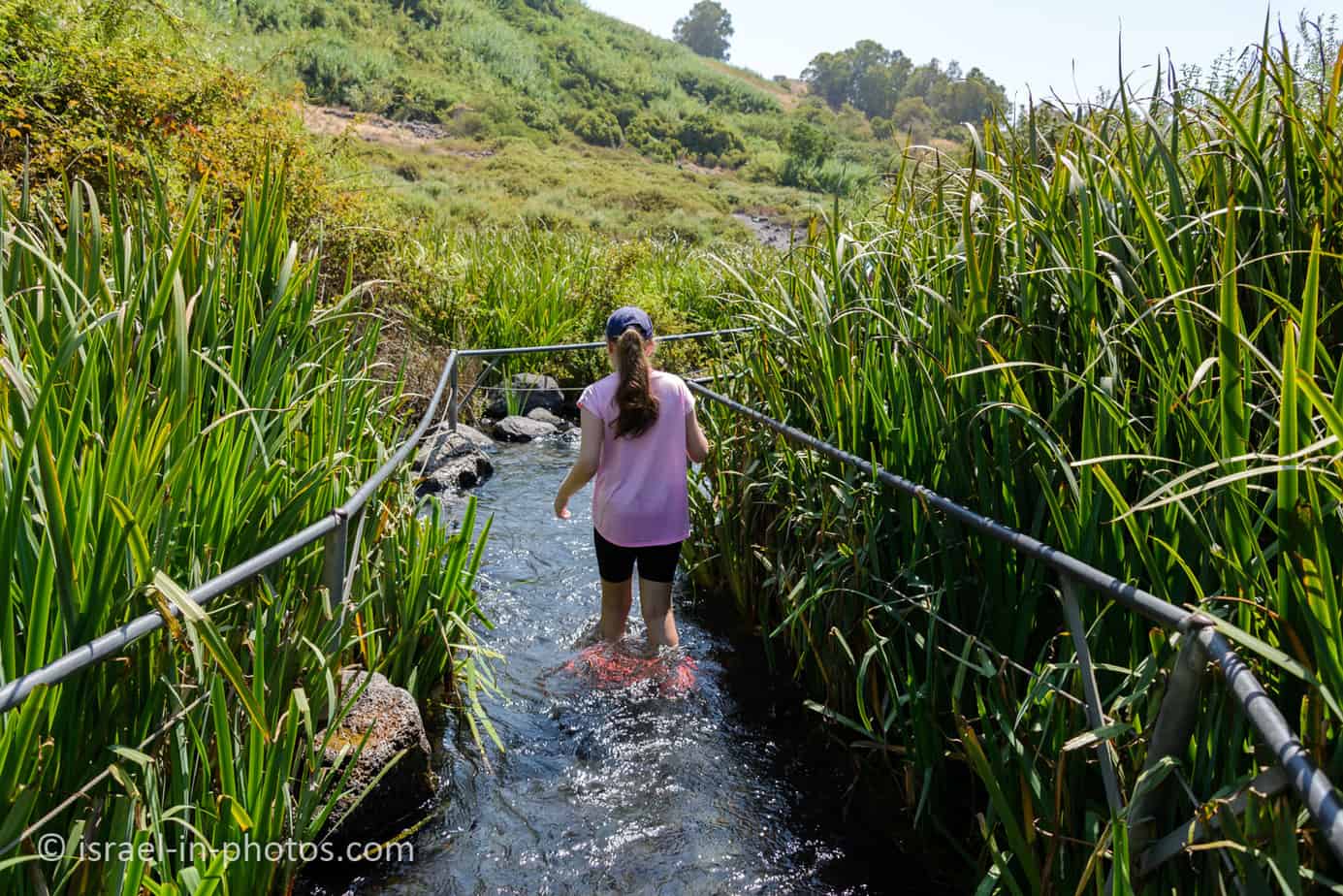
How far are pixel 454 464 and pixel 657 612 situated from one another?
3.76m

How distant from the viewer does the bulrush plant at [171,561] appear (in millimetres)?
1562

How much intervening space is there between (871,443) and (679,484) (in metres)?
1.25

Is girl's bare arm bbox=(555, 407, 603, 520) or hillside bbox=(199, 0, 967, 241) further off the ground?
hillside bbox=(199, 0, 967, 241)

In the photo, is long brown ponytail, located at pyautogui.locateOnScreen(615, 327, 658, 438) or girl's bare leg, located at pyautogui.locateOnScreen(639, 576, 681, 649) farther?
girl's bare leg, located at pyautogui.locateOnScreen(639, 576, 681, 649)

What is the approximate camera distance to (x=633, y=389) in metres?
3.95

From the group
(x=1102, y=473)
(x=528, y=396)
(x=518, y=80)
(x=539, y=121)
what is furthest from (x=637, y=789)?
(x=518, y=80)

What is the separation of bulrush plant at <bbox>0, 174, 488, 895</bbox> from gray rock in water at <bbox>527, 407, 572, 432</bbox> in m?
7.04

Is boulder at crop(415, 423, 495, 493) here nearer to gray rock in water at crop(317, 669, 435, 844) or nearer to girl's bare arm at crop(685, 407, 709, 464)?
girl's bare arm at crop(685, 407, 709, 464)

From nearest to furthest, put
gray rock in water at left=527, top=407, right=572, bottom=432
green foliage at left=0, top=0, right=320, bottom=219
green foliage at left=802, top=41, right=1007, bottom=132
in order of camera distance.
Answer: green foliage at left=0, top=0, right=320, bottom=219 → gray rock in water at left=527, top=407, right=572, bottom=432 → green foliage at left=802, top=41, right=1007, bottom=132

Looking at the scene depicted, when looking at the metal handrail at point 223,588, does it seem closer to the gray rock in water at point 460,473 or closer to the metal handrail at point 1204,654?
the metal handrail at point 1204,654

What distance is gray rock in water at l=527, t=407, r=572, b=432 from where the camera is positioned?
1038cm

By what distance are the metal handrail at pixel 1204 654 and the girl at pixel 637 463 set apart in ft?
5.55

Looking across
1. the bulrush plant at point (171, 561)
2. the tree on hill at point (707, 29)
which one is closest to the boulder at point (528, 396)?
the bulrush plant at point (171, 561)

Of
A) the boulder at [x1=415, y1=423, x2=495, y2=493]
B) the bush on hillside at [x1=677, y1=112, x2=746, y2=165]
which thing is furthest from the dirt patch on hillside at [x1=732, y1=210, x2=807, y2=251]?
the boulder at [x1=415, y1=423, x2=495, y2=493]
